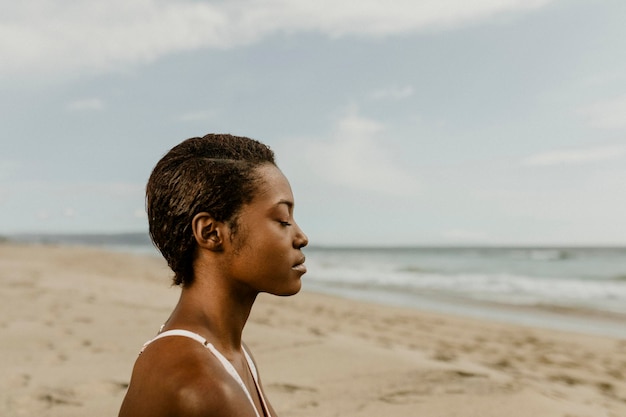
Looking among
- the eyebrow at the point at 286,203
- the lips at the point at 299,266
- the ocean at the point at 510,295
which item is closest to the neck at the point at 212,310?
the lips at the point at 299,266

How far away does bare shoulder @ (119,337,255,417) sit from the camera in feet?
4.15

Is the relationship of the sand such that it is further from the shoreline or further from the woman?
the woman

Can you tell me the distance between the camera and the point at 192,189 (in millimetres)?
1441

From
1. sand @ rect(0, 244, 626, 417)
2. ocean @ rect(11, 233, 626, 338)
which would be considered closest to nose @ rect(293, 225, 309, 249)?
sand @ rect(0, 244, 626, 417)

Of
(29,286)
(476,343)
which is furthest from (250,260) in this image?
(29,286)

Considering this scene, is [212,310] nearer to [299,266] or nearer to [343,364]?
[299,266]

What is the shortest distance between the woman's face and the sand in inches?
87.9

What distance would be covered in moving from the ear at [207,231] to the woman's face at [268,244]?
1.5 inches

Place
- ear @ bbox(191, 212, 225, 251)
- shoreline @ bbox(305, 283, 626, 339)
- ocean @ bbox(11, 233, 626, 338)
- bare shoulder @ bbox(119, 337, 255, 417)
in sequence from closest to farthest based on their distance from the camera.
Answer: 1. bare shoulder @ bbox(119, 337, 255, 417)
2. ear @ bbox(191, 212, 225, 251)
3. shoreline @ bbox(305, 283, 626, 339)
4. ocean @ bbox(11, 233, 626, 338)

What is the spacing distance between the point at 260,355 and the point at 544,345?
4384mm

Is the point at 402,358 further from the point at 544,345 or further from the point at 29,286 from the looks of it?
the point at 29,286

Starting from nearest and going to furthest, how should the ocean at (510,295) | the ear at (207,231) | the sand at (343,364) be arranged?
A: 1. the ear at (207,231)
2. the sand at (343,364)
3. the ocean at (510,295)

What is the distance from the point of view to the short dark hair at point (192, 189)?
144 cm

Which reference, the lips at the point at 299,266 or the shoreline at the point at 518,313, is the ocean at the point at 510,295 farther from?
the lips at the point at 299,266
